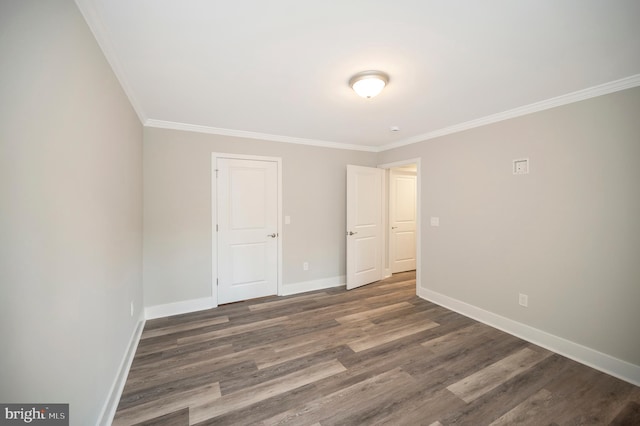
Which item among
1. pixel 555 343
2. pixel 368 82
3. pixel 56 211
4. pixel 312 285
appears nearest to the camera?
pixel 56 211

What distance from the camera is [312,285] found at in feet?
13.5

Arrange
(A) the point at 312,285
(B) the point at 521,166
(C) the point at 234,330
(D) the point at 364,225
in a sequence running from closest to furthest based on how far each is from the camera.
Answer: (B) the point at 521,166
(C) the point at 234,330
(A) the point at 312,285
(D) the point at 364,225

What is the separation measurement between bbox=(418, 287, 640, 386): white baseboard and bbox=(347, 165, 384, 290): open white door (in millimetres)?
1305

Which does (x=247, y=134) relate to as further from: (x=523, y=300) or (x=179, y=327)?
(x=523, y=300)

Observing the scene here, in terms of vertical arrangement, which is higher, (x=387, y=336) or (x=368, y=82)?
(x=368, y=82)

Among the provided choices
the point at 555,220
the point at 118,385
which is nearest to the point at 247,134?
the point at 118,385

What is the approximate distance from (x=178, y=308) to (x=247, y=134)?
8.22ft

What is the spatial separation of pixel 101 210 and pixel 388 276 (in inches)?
174

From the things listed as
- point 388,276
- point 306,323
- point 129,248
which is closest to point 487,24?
point 306,323

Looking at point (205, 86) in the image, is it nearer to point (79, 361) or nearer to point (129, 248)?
point (129, 248)

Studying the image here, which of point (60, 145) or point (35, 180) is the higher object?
point (60, 145)

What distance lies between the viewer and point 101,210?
1.59 m

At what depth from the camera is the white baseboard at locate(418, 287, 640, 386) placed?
2027 millimetres

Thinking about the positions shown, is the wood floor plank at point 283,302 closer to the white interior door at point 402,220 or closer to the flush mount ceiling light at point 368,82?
the white interior door at point 402,220
